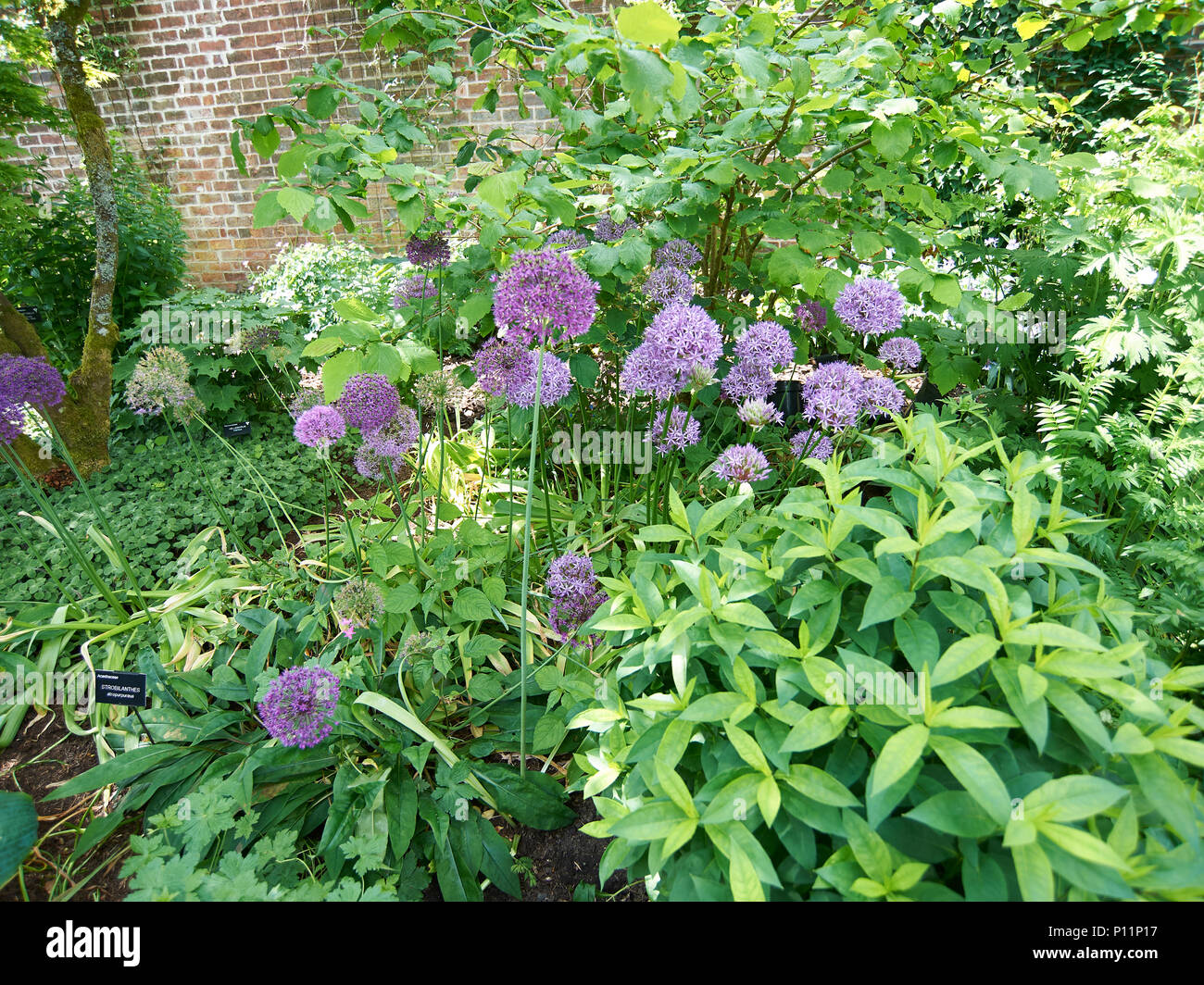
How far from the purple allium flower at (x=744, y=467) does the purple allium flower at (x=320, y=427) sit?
1090mm

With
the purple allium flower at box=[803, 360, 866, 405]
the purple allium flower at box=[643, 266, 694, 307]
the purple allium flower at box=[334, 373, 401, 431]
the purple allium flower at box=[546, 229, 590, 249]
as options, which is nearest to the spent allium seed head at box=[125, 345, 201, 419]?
the purple allium flower at box=[334, 373, 401, 431]

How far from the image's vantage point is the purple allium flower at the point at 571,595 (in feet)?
5.56

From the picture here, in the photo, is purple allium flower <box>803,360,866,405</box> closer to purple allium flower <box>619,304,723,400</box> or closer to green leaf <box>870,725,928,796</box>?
purple allium flower <box>619,304,723,400</box>

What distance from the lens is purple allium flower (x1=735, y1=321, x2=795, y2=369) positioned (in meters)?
1.83

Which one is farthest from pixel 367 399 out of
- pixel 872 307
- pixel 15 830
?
pixel 872 307

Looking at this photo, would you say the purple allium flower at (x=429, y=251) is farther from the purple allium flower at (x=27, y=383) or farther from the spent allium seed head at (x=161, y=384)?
the purple allium flower at (x=27, y=383)

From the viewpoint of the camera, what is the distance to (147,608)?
7.39ft

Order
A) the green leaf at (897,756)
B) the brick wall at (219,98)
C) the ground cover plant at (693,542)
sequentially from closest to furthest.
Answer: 1. the green leaf at (897,756)
2. the ground cover plant at (693,542)
3. the brick wall at (219,98)

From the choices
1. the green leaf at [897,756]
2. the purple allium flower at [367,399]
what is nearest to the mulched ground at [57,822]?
the purple allium flower at [367,399]

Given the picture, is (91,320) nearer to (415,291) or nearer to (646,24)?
(415,291)

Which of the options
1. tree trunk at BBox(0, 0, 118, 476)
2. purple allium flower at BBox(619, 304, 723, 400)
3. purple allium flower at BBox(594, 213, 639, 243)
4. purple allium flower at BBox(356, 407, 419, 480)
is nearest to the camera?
purple allium flower at BBox(619, 304, 723, 400)

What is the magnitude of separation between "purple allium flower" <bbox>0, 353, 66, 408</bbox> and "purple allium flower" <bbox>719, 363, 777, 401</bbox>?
7.10 ft

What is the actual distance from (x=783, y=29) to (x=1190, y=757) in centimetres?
237

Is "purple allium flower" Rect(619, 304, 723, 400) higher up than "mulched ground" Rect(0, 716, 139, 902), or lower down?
higher up
